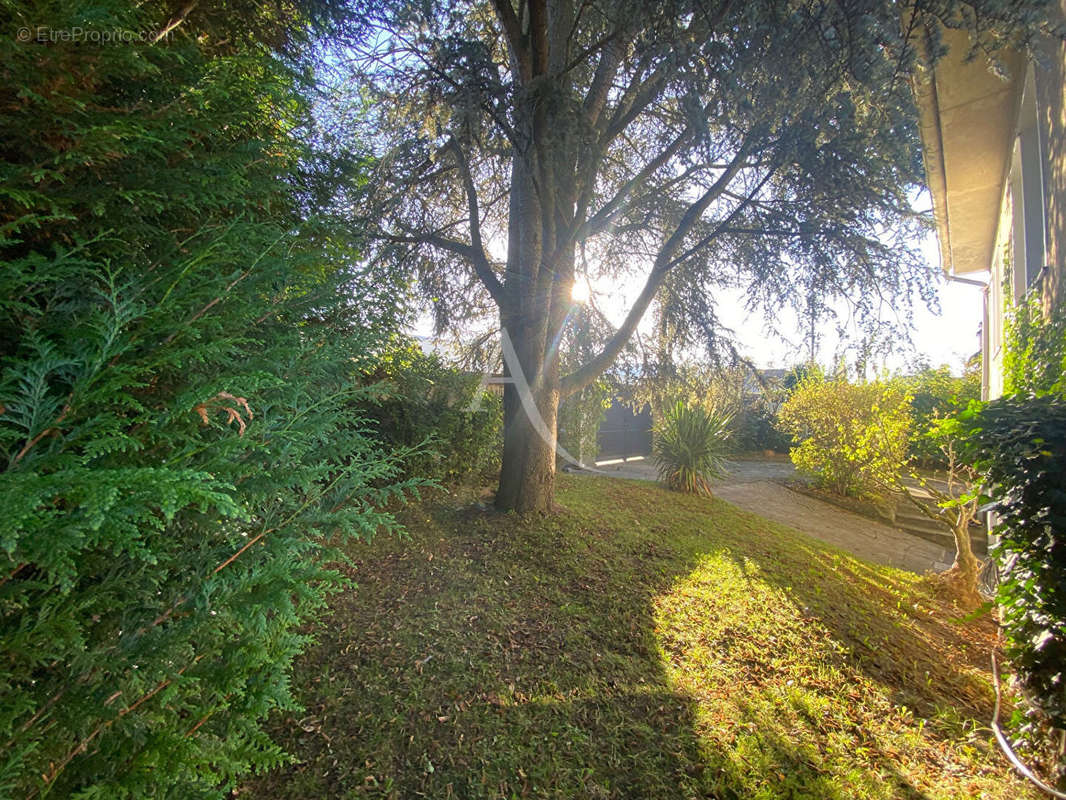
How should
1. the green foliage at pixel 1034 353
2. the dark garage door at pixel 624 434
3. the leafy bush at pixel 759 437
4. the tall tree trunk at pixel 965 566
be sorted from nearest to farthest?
the green foliage at pixel 1034 353, the tall tree trunk at pixel 965 566, the dark garage door at pixel 624 434, the leafy bush at pixel 759 437

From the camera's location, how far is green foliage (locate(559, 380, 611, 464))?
6.81m

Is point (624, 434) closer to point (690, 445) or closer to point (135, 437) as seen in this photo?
point (690, 445)

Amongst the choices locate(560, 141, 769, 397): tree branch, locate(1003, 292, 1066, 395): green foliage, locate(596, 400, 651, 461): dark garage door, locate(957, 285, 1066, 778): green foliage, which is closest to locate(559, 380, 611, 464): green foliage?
locate(560, 141, 769, 397): tree branch

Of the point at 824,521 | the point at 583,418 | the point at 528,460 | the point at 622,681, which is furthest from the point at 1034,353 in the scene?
the point at 583,418

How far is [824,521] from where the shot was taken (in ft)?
25.6

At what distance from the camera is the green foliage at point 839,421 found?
26.3 feet

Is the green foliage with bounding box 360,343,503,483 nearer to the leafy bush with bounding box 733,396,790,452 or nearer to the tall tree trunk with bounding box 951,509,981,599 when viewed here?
the tall tree trunk with bounding box 951,509,981,599

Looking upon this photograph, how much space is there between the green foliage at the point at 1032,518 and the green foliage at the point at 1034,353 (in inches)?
8.4

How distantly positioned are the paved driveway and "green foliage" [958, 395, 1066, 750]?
4.55 meters

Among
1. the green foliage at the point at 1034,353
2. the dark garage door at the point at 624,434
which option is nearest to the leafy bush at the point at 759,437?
the dark garage door at the point at 624,434

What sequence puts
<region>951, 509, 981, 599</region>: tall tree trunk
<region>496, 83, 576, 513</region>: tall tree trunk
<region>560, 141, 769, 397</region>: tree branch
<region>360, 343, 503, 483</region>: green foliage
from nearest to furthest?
<region>560, 141, 769, 397</region>: tree branch, <region>951, 509, 981, 599</region>: tall tree trunk, <region>496, 83, 576, 513</region>: tall tree trunk, <region>360, 343, 503, 483</region>: green foliage

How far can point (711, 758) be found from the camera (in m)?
2.16

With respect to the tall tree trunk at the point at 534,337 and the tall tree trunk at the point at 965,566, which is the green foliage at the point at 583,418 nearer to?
the tall tree trunk at the point at 534,337

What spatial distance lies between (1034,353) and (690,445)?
18.0 ft
